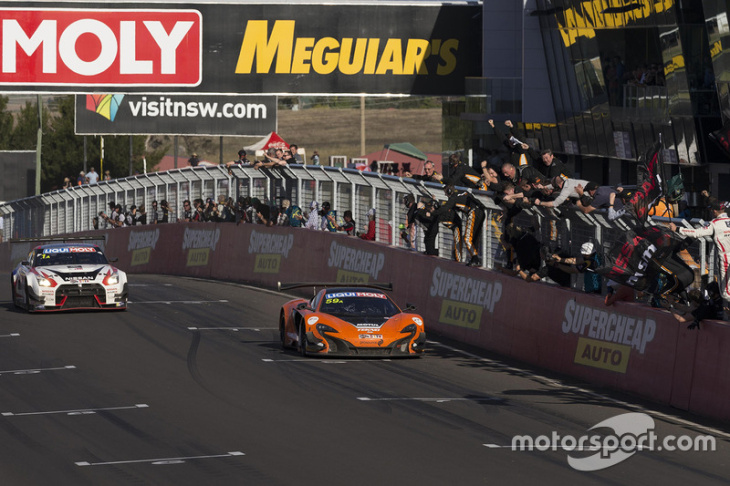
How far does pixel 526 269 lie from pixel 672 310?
4.82 meters

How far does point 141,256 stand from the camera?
42.7 m

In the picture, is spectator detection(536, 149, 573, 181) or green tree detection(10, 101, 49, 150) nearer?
spectator detection(536, 149, 573, 181)

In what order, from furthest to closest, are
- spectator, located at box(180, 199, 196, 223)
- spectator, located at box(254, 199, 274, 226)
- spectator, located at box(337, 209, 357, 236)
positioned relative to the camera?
spectator, located at box(180, 199, 196, 223), spectator, located at box(254, 199, 274, 226), spectator, located at box(337, 209, 357, 236)

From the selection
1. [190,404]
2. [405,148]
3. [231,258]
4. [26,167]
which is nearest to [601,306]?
[190,404]

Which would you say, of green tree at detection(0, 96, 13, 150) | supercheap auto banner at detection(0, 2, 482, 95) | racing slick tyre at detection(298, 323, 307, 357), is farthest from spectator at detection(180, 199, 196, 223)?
green tree at detection(0, 96, 13, 150)

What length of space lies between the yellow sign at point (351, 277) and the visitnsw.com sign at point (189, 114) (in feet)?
49.0

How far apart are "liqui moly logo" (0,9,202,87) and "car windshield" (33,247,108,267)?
15.3 m

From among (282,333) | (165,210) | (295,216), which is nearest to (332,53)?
(165,210)

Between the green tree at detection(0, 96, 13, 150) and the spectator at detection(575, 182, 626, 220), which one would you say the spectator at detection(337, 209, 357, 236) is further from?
the green tree at detection(0, 96, 13, 150)

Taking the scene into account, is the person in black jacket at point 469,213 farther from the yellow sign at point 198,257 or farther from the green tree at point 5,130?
the green tree at point 5,130

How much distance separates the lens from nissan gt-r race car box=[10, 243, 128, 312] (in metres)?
A: 25.7

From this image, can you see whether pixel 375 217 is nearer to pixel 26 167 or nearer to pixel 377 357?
pixel 377 357

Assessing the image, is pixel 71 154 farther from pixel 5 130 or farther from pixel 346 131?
pixel 346 131

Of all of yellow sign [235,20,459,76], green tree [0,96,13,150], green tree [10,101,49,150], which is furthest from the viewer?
green tree [10,101,49,150]
